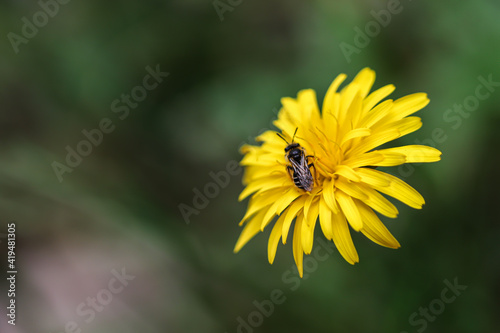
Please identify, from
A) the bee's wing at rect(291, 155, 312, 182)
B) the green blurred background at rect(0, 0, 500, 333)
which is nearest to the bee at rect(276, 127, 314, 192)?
the bee's wing at rect(291, 155, 312, 182)

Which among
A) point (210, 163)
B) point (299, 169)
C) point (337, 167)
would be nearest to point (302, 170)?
point (299, 169)

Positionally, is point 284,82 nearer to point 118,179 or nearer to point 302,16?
point 302,16

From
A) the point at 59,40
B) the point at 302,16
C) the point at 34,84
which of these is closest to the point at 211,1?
the point at 302,16

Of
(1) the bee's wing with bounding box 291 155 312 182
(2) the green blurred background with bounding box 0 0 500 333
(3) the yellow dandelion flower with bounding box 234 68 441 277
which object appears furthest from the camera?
(2) the green blurred background with bounding box 0 0 500 333

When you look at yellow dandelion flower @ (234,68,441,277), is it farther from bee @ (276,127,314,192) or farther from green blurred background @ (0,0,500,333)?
green blurred background @ (0,0,500,333)

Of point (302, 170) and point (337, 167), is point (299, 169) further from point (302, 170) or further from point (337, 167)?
point (337, 167)

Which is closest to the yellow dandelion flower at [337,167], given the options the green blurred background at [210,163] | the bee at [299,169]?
the bee at [299,169]

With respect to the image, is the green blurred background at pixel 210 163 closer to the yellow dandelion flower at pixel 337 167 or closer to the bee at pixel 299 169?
the yellow dandelion flower at pixel 337 167
